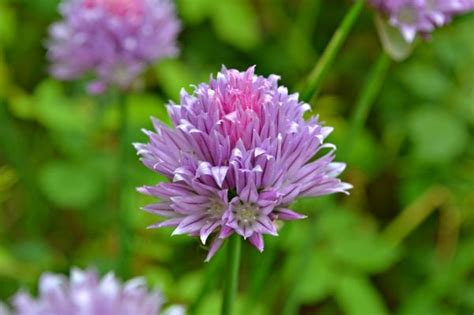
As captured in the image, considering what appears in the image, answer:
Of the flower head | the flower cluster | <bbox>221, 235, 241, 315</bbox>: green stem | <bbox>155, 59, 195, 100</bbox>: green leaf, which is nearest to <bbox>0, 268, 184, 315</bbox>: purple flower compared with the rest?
the flower head

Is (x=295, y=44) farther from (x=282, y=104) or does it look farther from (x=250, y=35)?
(x=282, y=104)

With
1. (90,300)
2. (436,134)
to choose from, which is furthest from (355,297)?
(90,300)

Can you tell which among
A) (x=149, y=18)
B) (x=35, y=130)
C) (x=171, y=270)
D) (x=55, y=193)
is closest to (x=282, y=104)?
(x=149, y=18)

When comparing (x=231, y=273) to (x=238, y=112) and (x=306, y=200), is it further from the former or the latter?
(x=306, y=200)

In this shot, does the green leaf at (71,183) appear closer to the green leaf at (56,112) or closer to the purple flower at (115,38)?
the green leaf at (56,112)

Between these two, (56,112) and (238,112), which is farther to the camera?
(56,112)

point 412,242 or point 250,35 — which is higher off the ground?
point 250,35
